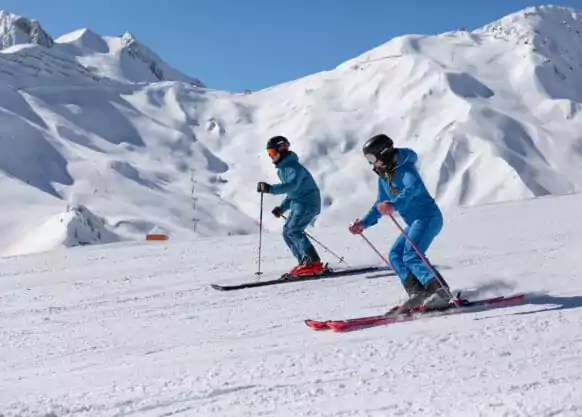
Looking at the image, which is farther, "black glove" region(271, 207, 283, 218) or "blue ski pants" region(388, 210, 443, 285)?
"black glove" region(271, 207, 283, 218)

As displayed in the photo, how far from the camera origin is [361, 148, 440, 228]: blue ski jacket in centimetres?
581

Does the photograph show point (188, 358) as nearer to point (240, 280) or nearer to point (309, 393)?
point (309, 393)

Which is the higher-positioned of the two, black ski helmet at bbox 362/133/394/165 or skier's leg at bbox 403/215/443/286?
black ski helmet at bbox 362/133/394/165

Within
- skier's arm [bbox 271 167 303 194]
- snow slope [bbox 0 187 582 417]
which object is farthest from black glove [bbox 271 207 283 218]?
snow slope [bbox 0 187 582 417]

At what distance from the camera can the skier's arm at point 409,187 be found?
5789mm

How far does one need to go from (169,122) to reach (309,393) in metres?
137

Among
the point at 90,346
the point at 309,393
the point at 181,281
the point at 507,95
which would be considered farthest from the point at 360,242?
the point at 507,95

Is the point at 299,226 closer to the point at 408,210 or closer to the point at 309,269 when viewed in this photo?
the point at 309,269

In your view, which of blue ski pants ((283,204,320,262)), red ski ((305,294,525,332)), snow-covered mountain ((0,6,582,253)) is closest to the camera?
red ski ((305,294,525,332))

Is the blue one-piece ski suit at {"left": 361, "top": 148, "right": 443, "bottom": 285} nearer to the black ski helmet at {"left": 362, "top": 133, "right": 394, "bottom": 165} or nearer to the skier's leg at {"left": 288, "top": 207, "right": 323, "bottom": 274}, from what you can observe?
the black ski helmet at {"left": 362, "top": 133, "right": 394, "bottom": 165}

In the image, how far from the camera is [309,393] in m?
3.87

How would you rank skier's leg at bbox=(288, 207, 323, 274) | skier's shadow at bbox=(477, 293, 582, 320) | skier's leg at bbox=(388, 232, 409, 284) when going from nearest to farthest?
Result: skier's shadow at bbox=(477, 293, 582, 320) → skier's leg at bbox=(388, 232, 409, 284) → skier's leg at bbox=(288, 207, 323, 274)

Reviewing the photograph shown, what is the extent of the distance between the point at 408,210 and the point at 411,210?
0.09ft

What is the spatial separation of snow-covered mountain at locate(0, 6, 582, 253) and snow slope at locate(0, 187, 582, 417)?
68.9m
